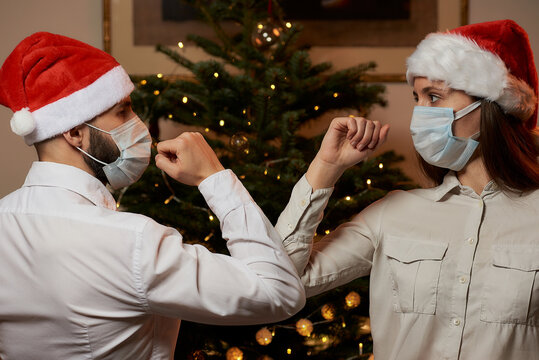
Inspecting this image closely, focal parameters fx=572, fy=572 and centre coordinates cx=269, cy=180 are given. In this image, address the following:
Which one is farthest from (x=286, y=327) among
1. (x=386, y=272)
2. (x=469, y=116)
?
(x=469, y=116)

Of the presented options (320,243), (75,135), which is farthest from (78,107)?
(320,243)

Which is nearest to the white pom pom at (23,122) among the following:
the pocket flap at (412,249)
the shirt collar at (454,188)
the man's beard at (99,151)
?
the man's beard at (99,151)

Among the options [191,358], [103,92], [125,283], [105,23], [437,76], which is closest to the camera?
[125,283]

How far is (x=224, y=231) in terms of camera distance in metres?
1.26

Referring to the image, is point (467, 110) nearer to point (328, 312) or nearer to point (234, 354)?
point (328, 312)

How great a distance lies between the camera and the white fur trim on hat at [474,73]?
144cm

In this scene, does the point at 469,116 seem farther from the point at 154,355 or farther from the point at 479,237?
the point at 154,355

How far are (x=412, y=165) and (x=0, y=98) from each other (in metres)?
2.04

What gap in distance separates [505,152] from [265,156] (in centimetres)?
96

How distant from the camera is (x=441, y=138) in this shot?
4.77ft

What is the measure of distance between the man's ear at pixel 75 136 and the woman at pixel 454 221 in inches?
20.9

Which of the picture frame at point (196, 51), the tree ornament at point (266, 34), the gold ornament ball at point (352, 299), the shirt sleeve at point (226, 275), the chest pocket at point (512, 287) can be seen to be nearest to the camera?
the shirt sleeve at point (226, 275)

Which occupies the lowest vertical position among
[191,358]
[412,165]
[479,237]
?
[191,358]

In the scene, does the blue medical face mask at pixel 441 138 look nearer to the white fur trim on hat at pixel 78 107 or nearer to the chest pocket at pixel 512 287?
the chest pocket at pixel 512 287
